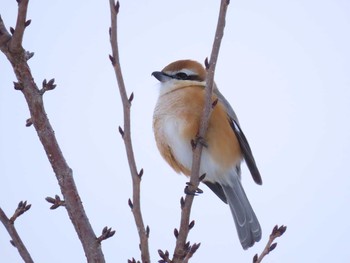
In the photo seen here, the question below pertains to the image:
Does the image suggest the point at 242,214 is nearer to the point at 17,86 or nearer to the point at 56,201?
the point at 56,201

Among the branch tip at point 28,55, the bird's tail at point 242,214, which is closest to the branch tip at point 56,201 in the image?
the branch tip at point 28,55

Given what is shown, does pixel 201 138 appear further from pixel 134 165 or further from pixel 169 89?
pixel 169 89

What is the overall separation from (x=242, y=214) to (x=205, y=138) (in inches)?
36.0

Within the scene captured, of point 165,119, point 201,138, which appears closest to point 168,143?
point 165,119

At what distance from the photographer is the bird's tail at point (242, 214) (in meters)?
4.53

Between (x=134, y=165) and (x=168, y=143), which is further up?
(x=168, y=143)

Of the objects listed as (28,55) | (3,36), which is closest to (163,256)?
(28,55)

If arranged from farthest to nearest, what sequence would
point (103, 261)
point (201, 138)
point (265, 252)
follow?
point (201, 138) < point (265, 252) < point (103, 261)

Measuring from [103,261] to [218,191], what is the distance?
9.21ft

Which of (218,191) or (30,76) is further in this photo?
(218,191)

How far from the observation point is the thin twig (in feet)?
8.39

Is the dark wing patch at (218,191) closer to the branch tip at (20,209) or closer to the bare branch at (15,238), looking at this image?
the branch tip at (20,209)

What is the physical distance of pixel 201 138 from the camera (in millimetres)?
3340

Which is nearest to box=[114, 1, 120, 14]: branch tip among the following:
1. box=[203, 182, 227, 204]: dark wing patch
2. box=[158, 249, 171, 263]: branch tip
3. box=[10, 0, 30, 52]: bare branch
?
box=[10, 0, 30, 52]: bare branch
